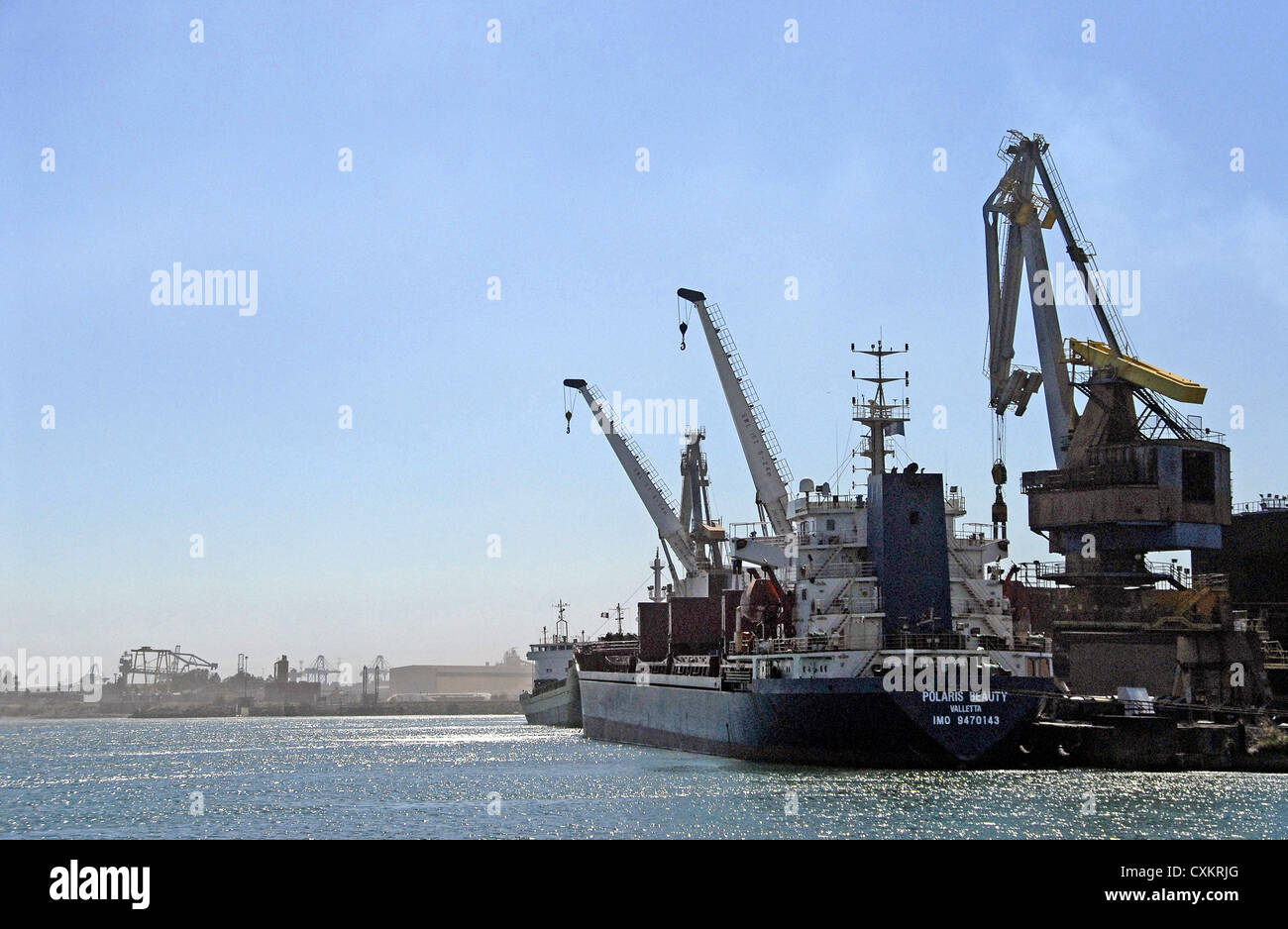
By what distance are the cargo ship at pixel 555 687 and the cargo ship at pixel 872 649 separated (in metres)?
39.7

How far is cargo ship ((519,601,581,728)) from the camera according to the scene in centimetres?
10081

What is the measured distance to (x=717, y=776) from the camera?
43562 mm

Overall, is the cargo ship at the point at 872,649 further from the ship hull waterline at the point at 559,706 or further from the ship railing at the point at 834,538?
the ship hull waterline at the point at 559,706

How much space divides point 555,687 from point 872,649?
67.6m

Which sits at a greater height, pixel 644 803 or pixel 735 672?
pixel 735 672

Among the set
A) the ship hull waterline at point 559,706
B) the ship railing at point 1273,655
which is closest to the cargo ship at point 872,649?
the ship railing at point 1273,655

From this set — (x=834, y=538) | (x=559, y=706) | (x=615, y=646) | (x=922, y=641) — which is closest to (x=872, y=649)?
(x=922, y=641)

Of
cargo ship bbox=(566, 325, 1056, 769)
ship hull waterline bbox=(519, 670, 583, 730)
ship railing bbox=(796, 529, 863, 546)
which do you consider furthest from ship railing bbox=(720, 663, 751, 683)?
ship hull waterline bbox=(519, 670, 583, 730)

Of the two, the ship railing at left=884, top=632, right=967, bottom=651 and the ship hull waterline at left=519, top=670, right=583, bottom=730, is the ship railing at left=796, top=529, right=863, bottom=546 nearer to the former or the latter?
the ship railing at left=884, top=632, right=967, bottom=651

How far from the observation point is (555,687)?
Answer: 108562 mm

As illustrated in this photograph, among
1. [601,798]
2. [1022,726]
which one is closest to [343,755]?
[601,798]

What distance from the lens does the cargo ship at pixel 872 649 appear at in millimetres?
41156

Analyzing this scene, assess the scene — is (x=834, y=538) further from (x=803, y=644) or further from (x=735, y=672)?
(x=735, y=672)

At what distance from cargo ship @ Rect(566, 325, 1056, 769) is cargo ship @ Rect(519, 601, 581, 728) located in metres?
39.7
